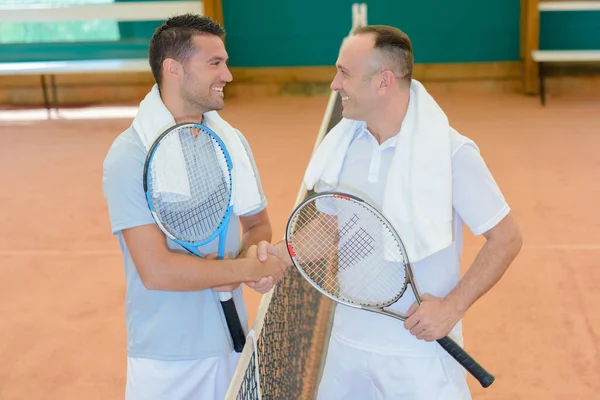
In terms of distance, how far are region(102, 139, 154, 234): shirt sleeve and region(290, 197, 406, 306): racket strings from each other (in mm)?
475

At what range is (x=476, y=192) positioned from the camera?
2.45 m

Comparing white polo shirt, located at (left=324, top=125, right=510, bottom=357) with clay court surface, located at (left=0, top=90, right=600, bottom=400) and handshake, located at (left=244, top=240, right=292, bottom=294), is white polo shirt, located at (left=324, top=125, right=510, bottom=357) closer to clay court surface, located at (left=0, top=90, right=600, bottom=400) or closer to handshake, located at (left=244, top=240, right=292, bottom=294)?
handshake, located at (left=244, top=240, right=292, bottom=294)

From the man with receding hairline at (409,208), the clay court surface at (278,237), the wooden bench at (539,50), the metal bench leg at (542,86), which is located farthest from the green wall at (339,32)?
the man with receding hairline at (409,208)

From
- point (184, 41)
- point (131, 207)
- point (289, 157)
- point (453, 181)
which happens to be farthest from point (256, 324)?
point (289, 157)

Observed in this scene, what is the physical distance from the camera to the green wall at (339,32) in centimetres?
1064

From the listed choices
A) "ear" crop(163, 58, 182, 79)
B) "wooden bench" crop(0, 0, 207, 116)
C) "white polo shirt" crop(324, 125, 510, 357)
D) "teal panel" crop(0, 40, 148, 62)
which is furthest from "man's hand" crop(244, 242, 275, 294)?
"teal panel" crop(0, 40, 148, 62)

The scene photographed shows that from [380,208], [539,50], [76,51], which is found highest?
[380,208]

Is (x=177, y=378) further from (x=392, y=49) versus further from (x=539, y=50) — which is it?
(x=539, y=50)

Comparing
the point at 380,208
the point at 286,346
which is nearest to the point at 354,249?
the point at 380,208

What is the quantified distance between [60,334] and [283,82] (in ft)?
22.4

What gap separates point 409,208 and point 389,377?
1.75 ft

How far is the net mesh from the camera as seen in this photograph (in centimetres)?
236

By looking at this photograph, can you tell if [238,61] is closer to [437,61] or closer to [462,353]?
[437,61]

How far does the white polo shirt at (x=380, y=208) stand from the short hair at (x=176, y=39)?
612 millimetres
